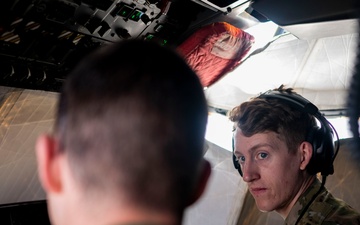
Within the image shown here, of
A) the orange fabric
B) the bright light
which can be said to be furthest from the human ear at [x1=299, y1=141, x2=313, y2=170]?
the bright light

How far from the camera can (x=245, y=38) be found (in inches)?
64.3

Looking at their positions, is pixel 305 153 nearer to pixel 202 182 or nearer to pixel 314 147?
pixel 314 147

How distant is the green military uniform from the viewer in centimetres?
114

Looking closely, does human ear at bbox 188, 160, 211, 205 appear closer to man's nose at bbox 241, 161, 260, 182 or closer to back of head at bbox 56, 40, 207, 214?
back of head at bbox 56, 40, 207, 214

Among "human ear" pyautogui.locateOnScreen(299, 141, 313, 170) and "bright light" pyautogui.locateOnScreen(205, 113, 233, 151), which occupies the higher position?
"human ear" pyautogui.locateOnScreen(299, 141, 313, 170)

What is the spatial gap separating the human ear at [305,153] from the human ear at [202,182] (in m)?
0.83

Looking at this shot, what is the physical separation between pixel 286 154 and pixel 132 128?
99cm

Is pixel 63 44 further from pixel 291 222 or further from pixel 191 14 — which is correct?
pixel 291 222

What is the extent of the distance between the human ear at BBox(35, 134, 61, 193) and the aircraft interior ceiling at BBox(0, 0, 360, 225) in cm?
52

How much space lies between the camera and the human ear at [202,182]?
1.90 ft

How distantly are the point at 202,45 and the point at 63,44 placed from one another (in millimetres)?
550

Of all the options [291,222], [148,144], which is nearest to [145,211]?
[148,144]

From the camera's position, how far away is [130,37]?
4.67ft

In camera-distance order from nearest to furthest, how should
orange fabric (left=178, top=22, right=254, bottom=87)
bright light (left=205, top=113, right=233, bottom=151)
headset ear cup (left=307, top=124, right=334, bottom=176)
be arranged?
1. headset ear cup (left=307, top=124, right=334, bottom=176)
2. orange fabric (left=178, top=22, right=254, bottom=87)
3. bright light (left=205, top=113, right=233, bottom=151)
